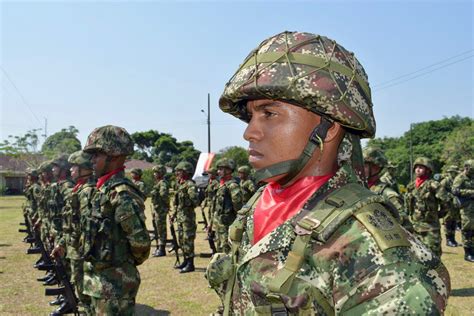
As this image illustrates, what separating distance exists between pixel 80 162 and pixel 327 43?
5.90 meters

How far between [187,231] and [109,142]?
20.3 ft

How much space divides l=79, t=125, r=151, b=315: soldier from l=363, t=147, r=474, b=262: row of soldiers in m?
3.52

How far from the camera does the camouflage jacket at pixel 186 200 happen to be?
11156 millimetres

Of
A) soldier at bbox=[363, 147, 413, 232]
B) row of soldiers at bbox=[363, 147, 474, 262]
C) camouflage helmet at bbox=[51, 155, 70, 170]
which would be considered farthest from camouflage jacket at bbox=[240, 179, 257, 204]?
soldier at bbox=[363, 147, 413, 232]

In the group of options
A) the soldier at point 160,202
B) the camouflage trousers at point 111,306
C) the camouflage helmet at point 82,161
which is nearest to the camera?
the camouflage trousers at point 111,306

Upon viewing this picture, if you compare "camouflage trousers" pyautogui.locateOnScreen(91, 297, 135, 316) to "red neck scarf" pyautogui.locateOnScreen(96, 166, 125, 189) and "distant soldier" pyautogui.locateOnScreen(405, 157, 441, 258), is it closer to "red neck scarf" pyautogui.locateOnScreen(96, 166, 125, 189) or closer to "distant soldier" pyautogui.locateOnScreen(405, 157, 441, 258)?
"red neck scarf" pyautogui.locateOnScreen(96, 166, 125, 189)

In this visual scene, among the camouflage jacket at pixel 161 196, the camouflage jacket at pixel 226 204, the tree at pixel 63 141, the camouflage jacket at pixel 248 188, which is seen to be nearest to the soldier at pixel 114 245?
the camouflage jacket at pixel 226 204

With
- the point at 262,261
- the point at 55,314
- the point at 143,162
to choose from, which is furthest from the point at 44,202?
the point at 143,162

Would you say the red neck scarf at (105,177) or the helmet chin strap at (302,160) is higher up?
the helmet chin strap at (302,160)

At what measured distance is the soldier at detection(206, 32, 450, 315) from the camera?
1.44m

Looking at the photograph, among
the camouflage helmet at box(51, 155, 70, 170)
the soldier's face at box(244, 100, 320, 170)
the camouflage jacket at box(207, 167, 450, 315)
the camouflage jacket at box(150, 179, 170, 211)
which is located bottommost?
the camouflage jacket at box(150, 179, 170, 211)

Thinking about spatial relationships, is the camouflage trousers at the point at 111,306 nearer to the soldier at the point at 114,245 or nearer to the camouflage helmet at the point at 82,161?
the soldier at the point at 114,245

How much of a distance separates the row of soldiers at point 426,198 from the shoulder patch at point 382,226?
4515 mm

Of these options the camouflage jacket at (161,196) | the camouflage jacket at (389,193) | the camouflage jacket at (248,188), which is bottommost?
the camouflage jacket at (161,196)
